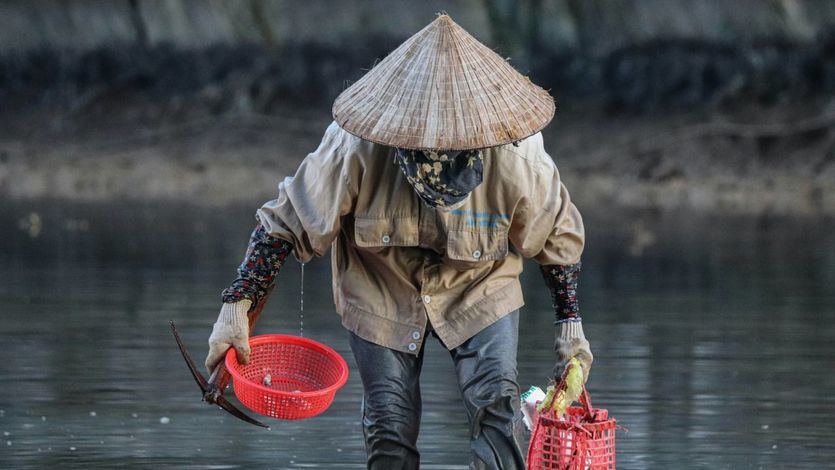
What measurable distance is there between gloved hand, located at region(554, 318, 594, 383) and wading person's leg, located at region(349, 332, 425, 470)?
1.61 feet

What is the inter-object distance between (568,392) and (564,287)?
0.41m

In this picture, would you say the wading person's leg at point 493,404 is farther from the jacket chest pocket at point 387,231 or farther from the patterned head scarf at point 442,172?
the patterned head scarf at point 442,172

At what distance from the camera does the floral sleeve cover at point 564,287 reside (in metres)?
5.29

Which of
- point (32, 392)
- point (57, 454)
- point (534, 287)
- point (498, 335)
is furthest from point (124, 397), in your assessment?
point (534, 287)

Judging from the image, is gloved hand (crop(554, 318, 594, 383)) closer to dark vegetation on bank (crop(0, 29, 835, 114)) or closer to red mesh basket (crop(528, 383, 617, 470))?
red mesh basket (crop(528, 383, 617, 470))

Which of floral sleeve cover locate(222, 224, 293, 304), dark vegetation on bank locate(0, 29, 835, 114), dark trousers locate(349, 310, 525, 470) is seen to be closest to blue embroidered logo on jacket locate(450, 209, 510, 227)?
dark trousers locate(349, 310, 525, 470)

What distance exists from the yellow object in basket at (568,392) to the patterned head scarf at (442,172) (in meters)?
0.71

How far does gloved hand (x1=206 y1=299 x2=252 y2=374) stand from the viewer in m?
5.19

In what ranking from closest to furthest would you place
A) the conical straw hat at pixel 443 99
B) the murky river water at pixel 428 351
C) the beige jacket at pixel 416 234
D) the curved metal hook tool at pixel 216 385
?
the conical straw hat at pixel 443 99 → the beige jacket at pixel 416 234 → the curved metal hook tool at pixel 216 385 → the murky river water at pixel 428 351

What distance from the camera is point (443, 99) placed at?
482 centimetres

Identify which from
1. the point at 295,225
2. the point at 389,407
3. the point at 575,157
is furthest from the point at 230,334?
the point at 575,157

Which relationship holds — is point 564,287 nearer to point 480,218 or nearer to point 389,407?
point 480,218

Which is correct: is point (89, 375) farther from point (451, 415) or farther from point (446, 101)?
point (446, 101)

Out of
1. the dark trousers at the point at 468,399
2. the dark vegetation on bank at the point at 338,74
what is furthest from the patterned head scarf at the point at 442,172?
the dark vegetation on bank at the point at 338,74
